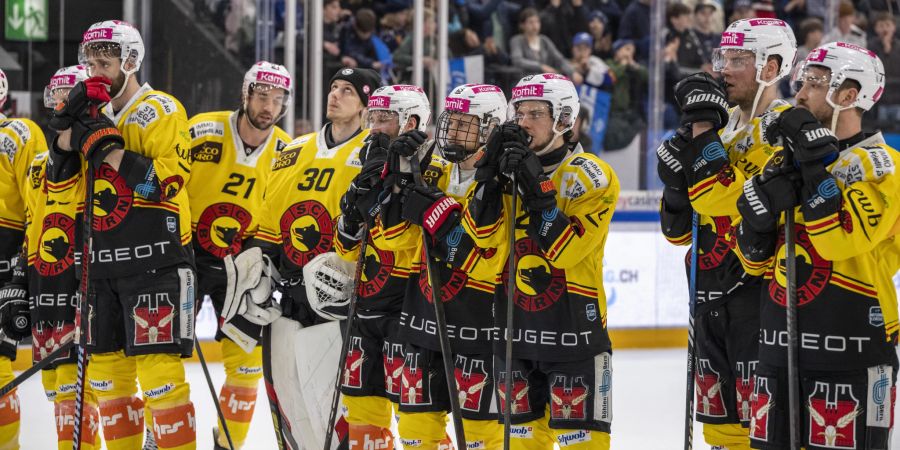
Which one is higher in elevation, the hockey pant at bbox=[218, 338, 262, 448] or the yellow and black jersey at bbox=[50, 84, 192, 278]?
the yellow and black jersey at bbox=[50, 84, 192, 278]

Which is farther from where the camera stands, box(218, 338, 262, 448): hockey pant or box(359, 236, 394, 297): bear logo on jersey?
box(218, 338, 262, 448): hockey pant

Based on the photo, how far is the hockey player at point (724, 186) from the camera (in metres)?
3.23

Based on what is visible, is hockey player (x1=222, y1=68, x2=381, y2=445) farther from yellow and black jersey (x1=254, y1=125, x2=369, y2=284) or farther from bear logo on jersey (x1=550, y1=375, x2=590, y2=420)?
bear logo on jersey (x1=550, y1=375, x2=590, y2=420)

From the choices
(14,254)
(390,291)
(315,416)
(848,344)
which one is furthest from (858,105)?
(14,254)

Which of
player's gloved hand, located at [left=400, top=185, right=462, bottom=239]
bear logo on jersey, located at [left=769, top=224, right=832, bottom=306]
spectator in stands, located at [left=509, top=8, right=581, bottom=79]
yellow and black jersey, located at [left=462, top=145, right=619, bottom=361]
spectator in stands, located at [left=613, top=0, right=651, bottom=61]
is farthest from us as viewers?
spectator in stands, located at [left=613, top=0, right=651, bottom=61]

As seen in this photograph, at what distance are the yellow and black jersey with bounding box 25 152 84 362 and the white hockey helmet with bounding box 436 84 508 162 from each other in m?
1.44

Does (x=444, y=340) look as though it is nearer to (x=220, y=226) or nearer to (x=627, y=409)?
(x=220, y=226)

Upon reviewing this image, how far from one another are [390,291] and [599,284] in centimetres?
76

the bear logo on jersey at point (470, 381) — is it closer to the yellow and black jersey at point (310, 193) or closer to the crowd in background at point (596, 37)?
the yellow and black jersey at point (310, 193)

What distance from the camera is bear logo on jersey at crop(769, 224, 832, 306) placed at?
294 cm

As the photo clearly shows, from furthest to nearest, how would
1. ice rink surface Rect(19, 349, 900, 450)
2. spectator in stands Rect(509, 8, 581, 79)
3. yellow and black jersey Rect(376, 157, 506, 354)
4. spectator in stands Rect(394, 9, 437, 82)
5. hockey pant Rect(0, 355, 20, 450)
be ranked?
spectator in stands Rect(509, 8, 581, 79)
spectator in stands Rect(394, 9, 437, 82)
ice rink surface Rect(19, 349, 900, 450)
hockey pant Rect(0, 355, 20, 450)
yellow and black jersey Rect(376, 157, 506, 354)

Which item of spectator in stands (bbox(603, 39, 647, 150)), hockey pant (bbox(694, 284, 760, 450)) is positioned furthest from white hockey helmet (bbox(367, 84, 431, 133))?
spectator in stands (bbox(603, 39, 647, 150))

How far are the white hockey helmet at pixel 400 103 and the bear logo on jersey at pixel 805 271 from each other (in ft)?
4.13

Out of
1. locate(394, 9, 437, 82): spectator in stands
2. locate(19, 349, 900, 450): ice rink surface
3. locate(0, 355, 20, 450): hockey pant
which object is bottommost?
locate(19, 349, 900, 450): ice rink surface
